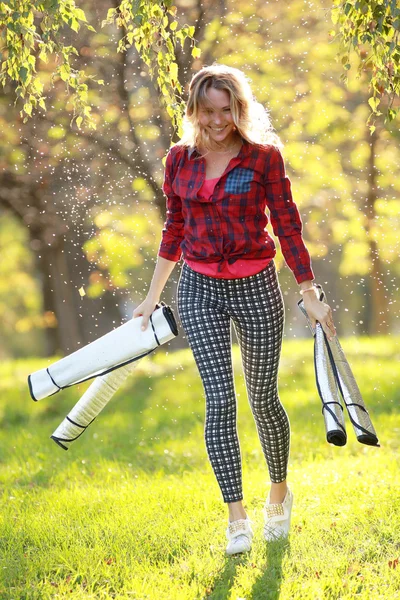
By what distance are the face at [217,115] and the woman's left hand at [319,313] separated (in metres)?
0.74

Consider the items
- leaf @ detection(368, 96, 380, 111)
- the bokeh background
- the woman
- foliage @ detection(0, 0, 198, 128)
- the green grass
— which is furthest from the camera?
the bokeh background

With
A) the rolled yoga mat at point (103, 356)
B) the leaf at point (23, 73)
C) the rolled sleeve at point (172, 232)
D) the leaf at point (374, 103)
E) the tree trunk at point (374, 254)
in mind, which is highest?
the leaf at point (23, 73)

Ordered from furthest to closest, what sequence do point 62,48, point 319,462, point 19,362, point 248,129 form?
1. point 19,362
2. point 319,462
3. point 62,48
4. point 248,129

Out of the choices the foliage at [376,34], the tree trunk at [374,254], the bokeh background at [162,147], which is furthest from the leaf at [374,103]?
the tree trunk at [374,254]

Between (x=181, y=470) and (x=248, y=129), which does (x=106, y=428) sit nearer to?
(x=181, y=470)

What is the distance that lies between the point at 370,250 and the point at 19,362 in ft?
18.0

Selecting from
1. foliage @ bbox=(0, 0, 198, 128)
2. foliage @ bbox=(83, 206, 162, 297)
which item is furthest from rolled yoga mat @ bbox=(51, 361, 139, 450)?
foliage @ bbox=(83, 206, 162, 297)

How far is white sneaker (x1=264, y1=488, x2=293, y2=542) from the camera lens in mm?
3861

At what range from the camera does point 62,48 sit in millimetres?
4102

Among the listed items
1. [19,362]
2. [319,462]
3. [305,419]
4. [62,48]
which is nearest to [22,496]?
[319,462]

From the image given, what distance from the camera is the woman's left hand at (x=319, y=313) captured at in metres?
3.49

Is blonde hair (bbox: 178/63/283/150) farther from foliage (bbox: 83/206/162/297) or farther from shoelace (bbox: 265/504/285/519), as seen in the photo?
foliage (bbox: 83/206/162/297)

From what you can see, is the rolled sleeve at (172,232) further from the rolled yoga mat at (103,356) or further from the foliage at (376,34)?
the foliage at (376,34)

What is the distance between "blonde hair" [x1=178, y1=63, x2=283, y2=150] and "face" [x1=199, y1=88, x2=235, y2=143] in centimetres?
2
